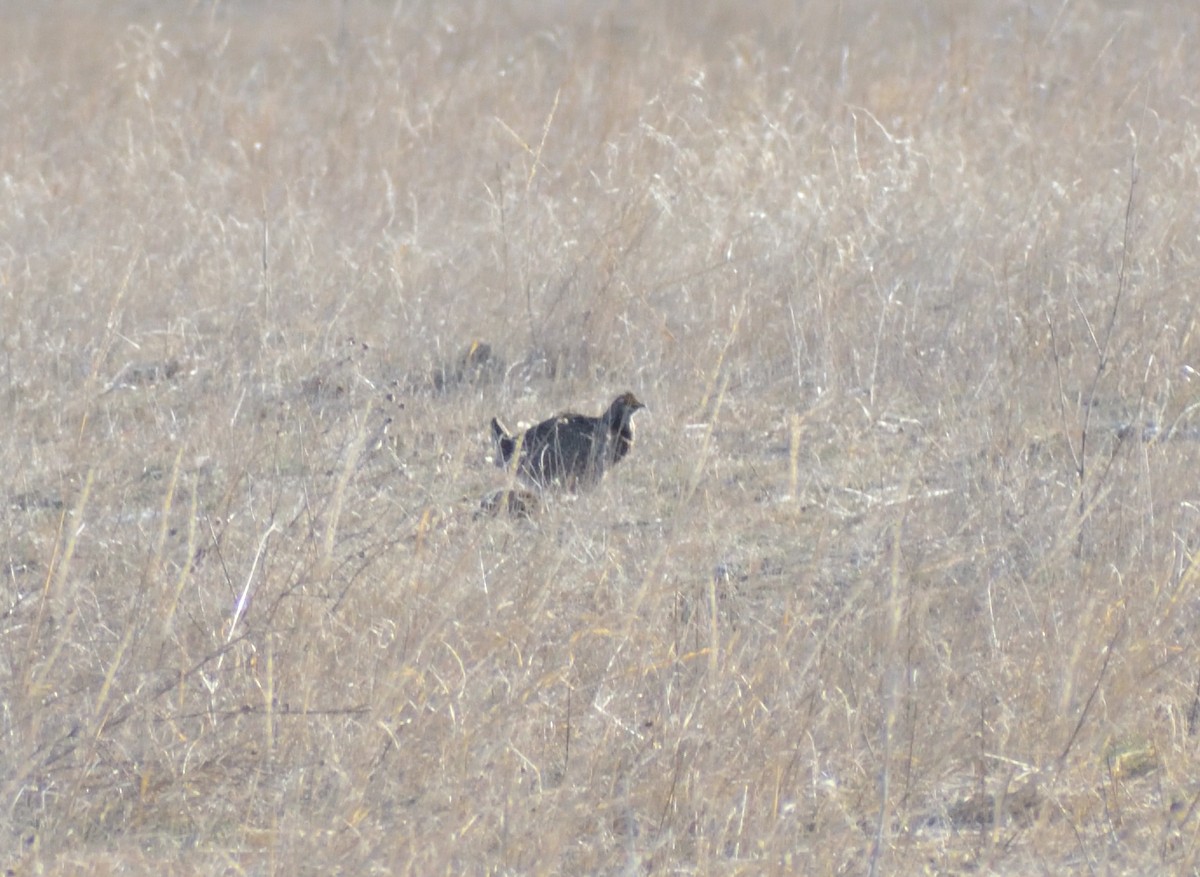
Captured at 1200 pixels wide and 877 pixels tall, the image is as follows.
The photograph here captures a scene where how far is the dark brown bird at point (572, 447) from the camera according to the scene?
4242 millimetres

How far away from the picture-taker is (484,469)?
460cm

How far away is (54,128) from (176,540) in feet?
17.3

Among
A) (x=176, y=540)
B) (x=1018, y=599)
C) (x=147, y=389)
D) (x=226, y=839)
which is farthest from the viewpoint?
(x=147, y=389)

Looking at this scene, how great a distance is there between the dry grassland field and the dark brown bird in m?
0.08

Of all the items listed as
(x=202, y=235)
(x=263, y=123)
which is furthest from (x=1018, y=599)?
(x=263, y=123)

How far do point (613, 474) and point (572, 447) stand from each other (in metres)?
0.14

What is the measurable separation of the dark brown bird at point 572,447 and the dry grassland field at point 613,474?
0.08 meters

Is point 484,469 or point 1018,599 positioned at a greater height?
point 1018,599

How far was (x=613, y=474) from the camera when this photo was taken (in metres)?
4.39

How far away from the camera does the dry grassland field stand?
2643 mm

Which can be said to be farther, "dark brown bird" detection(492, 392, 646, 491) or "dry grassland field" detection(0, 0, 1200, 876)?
"dark brown bird" detection(492, 392, 646, 491)

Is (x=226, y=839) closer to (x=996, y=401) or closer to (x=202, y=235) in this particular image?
(x=996, y=401)

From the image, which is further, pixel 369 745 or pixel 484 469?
pixel 484 469

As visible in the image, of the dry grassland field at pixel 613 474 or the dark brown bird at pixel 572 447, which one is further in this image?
the dark brown bird at pixel 572 447
